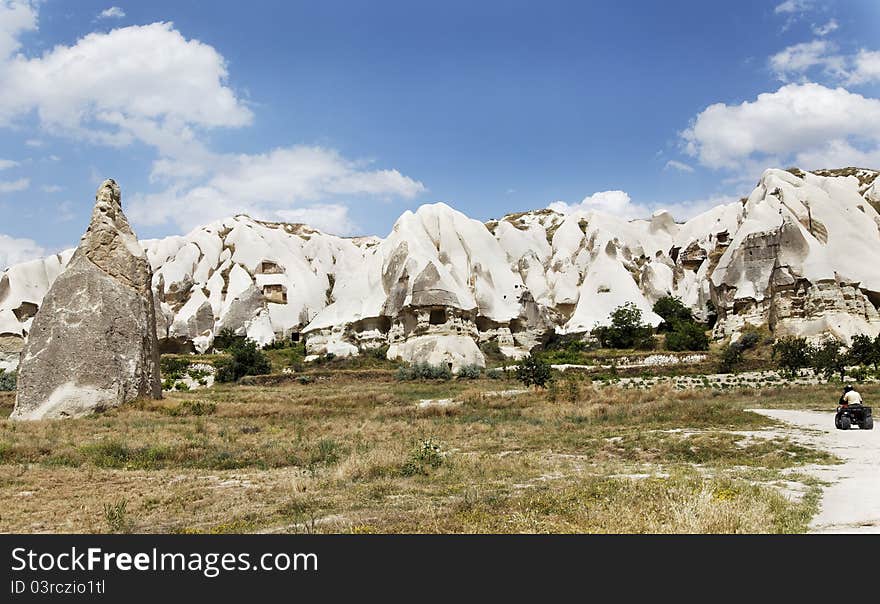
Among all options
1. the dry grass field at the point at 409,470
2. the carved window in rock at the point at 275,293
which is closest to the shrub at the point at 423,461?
the dry grass field at the point at 409,470

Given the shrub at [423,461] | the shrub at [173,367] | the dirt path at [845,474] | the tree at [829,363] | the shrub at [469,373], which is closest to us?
the dirt path at [845,474]

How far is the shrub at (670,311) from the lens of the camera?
53.5 m

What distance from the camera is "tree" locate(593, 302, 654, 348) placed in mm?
49031

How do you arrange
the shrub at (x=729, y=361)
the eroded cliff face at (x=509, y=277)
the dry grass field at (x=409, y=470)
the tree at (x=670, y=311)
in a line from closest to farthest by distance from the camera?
the dry grass field at (x=409, y=470), the shrub at (x=729, y=361), the eroded cliff face at (x=509, y=277), the tree at (x=670, y=311)

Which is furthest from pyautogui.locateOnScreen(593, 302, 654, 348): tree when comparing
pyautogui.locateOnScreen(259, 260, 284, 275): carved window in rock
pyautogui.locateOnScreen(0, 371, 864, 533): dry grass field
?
pyautogui.locateOnScreen(259, 260, 284, 275): carved window in rock

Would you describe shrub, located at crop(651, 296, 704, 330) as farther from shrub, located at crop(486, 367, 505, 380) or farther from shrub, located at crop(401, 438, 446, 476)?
shrub, located at crop(401, 438, 446, 476)

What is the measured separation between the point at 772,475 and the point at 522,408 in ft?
38.4

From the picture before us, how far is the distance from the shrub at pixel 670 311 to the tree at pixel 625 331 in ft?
7.59

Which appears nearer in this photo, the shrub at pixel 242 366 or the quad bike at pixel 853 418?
the quad bike at pixel 853 418

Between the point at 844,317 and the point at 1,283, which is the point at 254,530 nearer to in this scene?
the point at 844,317

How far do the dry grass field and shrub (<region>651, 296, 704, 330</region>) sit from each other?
112 ft

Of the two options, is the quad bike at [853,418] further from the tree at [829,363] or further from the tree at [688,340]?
the tree at [688,340]

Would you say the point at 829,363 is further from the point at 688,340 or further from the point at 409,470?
the point at 409,470
